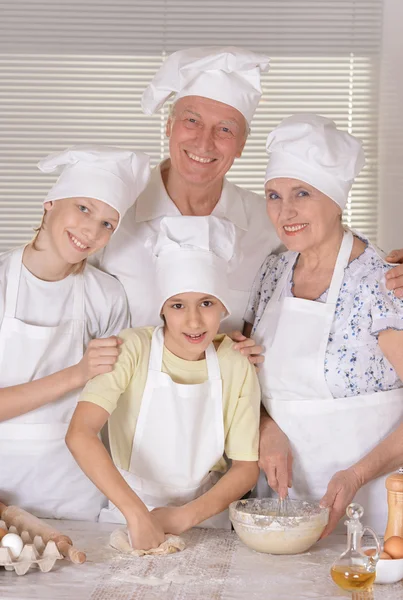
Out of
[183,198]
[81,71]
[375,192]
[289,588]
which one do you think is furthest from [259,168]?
[289,588]

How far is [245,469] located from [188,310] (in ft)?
1.26

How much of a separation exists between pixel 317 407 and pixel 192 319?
1.19ft

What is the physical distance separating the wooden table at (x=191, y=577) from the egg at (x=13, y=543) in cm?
4

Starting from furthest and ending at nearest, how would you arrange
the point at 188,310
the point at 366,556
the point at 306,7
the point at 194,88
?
the point at 306,7
the point at 194,88
the point at 188,310
the point at 366,556

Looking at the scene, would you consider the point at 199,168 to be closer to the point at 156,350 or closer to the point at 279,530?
the point at 156,350

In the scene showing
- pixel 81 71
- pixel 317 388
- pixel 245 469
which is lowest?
pixel 245 469

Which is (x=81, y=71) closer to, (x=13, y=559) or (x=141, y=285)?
(x=141, y=285)

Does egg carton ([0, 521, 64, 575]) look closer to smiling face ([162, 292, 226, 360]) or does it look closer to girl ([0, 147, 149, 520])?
girl ([0, 147, 149, 520])

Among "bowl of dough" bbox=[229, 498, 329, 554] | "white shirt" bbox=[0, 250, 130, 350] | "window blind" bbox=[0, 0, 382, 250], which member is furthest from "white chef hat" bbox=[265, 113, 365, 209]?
"window blind" bbox=[0, 0, 382, 250]

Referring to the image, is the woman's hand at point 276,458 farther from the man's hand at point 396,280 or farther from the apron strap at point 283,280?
the man's hand at point 396,280

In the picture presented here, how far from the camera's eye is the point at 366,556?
156 centimetres

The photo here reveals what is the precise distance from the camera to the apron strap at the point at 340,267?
6.75ft

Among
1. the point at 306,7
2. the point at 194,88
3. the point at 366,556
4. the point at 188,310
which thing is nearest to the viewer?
the point at 366,556

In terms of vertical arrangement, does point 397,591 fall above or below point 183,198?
below
